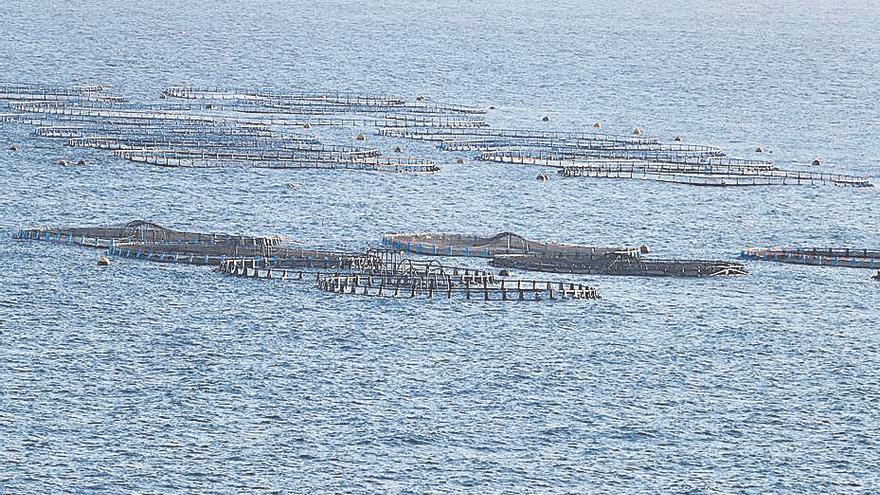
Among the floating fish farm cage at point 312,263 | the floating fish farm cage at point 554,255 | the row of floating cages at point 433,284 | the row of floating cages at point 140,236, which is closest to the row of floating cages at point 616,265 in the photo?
the floating fish farm cage at point 554,255

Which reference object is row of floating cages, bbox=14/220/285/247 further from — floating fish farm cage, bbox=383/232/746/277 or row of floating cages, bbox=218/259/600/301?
floating fish farm cage, bbox=383/232/746/277

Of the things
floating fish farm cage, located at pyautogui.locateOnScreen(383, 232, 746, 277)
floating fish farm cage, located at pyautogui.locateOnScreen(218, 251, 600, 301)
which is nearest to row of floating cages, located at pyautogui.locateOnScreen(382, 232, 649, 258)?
floating fish farm cage, located at pyautogui.locateOnScreen(383, 232, 746, 277)

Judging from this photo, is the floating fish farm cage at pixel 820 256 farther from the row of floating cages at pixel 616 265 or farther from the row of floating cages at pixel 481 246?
the row of floating cages at pixel 481 246

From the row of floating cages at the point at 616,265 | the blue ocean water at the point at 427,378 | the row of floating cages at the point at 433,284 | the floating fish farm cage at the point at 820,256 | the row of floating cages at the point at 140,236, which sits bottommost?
the blue ocean water at the point at 427,378

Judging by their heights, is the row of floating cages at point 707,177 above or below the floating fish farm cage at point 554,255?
above

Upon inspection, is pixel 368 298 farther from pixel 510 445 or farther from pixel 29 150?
pixel 29 150

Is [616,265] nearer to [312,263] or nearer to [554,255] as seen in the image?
[554,255]
